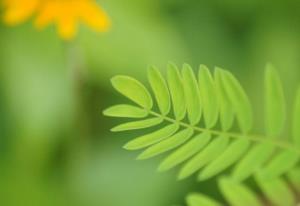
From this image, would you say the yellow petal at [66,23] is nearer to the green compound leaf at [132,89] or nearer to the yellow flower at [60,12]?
the yellow flower at [60,12]

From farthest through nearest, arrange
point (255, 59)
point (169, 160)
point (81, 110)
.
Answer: point (255, 59) < point (81, 110) < point (169, 160)

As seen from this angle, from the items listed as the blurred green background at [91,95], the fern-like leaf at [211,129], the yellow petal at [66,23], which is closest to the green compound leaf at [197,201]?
the fern-like leaf at [211,129]

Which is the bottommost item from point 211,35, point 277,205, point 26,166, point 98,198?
point 277,205

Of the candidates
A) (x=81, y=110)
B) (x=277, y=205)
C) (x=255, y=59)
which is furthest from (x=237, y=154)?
(x=255, y=59)

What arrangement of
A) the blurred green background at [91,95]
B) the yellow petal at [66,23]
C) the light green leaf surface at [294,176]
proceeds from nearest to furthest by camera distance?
the light green leaf surface at [294,176]
the yellow petal at [66,23]
the blurred green background at [91,95]

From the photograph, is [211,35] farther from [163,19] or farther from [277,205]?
[277,205]

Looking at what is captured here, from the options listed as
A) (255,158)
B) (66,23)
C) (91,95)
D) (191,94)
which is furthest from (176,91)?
(91,95)

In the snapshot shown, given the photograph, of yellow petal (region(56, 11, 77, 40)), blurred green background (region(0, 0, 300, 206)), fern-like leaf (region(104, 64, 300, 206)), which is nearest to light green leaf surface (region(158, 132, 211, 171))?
fern-like leaf (region(104, 64, 300, 206))
